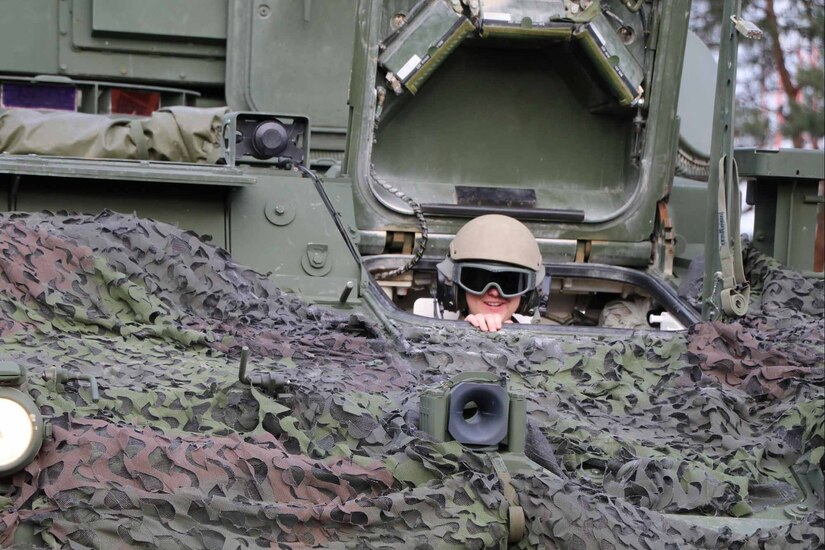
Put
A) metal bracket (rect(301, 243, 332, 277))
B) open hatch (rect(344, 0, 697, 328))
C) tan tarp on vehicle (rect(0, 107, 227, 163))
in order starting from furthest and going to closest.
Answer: open hatch (rect(344, 0, 697, 328)), tan tarp on vehicle (rect(0, 107, 227, 163)), metal bracket (rect(301, 243, 332, 277))

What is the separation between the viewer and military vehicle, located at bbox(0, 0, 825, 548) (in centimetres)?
319

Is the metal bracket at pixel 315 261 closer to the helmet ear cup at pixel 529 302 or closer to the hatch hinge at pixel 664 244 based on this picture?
the helmet ear cup at pixel 529 302

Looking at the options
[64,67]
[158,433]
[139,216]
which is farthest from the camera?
[64,67]

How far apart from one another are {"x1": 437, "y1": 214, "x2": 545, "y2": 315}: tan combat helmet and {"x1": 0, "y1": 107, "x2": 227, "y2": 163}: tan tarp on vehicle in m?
1.01

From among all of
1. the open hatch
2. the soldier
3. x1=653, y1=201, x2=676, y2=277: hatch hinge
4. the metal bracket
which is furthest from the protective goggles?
x1=653, y1=201, x2=676, y2=277: hatch hinge

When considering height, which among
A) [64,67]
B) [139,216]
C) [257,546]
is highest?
[64,67]

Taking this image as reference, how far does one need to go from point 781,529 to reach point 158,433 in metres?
1.41

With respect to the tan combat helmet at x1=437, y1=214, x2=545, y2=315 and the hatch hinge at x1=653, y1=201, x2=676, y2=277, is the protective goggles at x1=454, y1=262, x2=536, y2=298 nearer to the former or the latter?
the tan combat helmet at x1=437, y1=214, x2=545, y2=315

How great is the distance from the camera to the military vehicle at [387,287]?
319cm

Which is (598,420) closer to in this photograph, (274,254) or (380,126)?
(274,254)

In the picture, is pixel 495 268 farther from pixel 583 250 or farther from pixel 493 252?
pixel 583 250

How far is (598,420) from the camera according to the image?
155 inches

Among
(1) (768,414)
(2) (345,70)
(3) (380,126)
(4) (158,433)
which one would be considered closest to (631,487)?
(1) (768,414)

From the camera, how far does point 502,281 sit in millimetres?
Result: 4961
